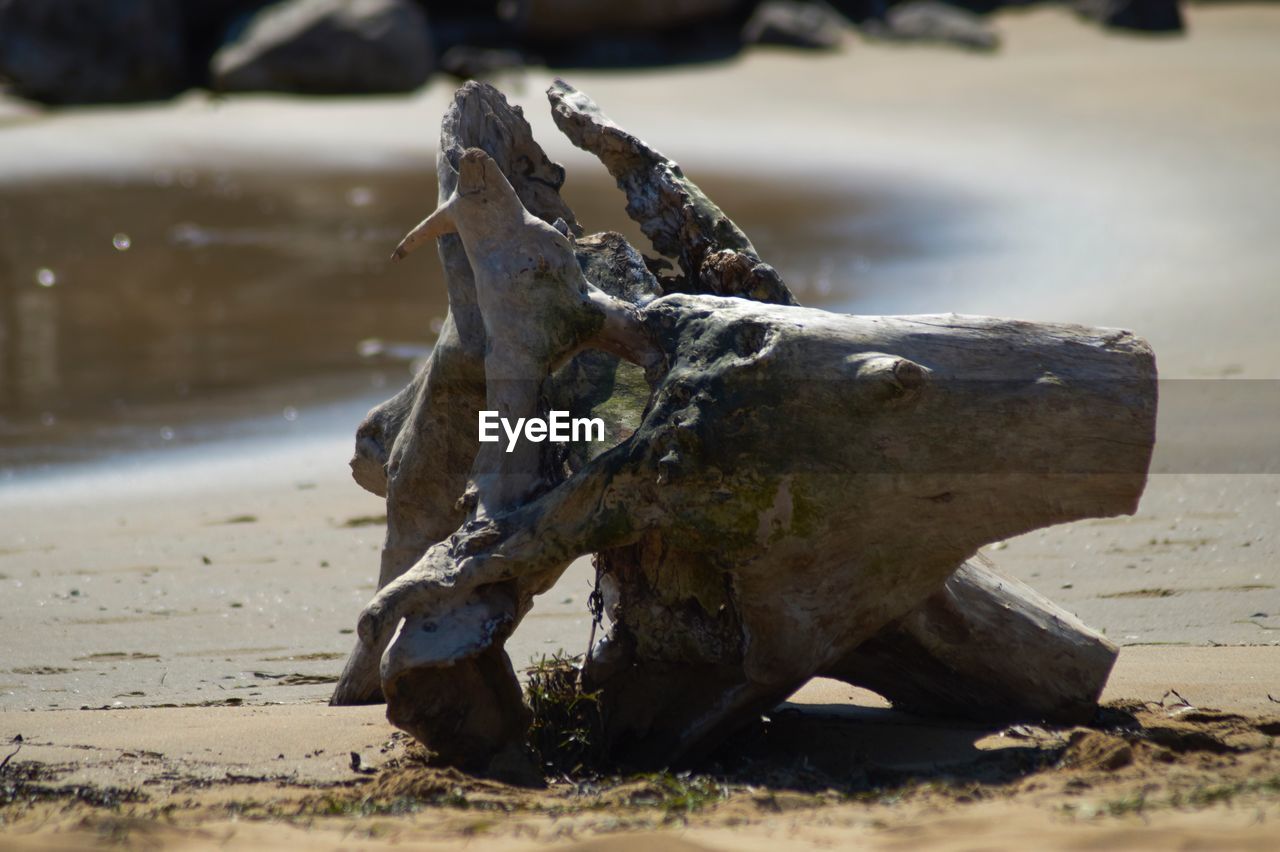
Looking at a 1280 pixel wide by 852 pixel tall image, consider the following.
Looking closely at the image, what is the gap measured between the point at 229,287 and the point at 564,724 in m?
8.08

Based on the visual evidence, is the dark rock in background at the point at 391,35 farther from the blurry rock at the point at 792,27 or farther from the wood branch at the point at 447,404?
the wood branch at the point at 447,404

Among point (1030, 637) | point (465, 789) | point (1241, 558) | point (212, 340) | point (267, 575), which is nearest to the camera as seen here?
point (465, 789)

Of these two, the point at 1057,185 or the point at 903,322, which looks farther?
→ the point at 1057,185

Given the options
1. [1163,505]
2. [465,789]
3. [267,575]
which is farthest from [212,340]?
[465,789]

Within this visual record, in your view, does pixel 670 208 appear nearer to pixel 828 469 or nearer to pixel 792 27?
pixel 828 469

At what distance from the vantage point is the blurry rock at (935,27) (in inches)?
778

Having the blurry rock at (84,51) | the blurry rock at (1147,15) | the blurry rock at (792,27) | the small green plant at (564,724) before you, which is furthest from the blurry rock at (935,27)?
the small green plant at (564,724)

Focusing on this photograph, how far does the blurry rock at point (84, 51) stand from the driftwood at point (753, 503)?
15954mm

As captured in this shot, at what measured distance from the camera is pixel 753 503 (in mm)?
3539

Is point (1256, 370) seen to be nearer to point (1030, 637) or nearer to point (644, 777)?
point (1030, 637)

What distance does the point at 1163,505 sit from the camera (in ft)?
19.8

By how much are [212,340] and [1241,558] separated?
691 centimetres

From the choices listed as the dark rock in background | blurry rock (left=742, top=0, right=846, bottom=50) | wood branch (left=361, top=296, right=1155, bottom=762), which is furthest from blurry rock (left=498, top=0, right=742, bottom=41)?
wood branch (left=361, top=296, right=1155, bottom=762)

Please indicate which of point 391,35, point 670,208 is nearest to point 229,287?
point 670,208
